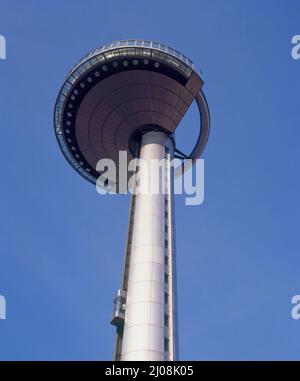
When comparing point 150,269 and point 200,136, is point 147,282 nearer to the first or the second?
point 150,269

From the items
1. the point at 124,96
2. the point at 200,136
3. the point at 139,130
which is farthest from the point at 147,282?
the point at 200,136

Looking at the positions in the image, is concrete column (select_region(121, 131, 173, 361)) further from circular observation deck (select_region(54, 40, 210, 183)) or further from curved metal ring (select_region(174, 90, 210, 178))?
curved metal ring (select_region(174, 90, 210, 178))

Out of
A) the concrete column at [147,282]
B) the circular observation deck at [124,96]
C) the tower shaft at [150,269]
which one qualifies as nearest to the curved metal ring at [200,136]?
the circular observation deck at [124,96]

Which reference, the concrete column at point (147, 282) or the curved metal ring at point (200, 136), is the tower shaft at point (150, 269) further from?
the curved metal ring at point (200, 136)
